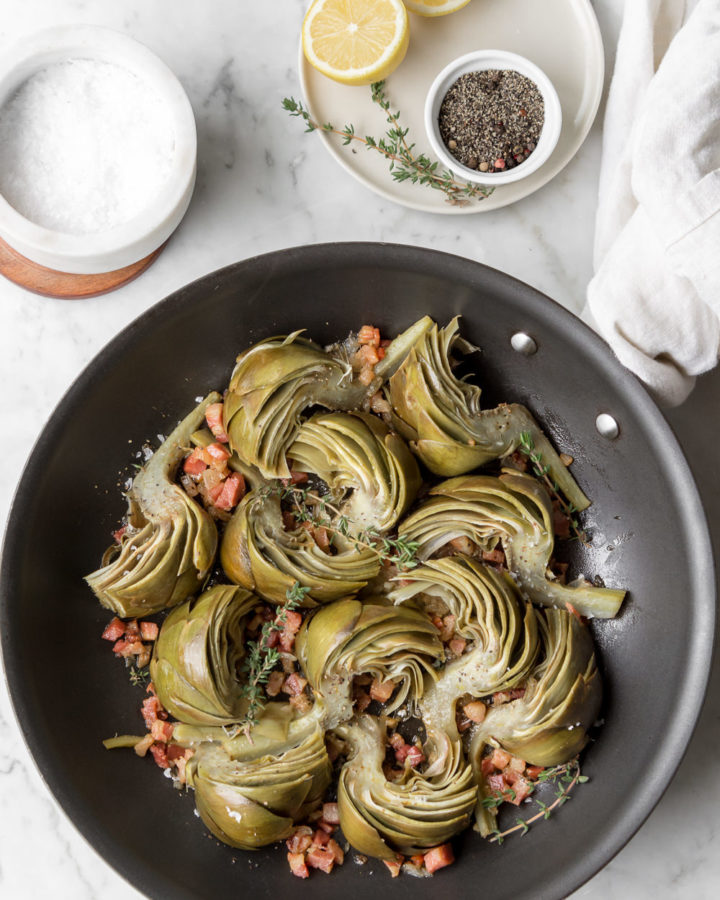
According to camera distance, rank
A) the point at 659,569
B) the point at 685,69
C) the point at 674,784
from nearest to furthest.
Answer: the point at 685,69 < the point at 659,569 < the point at 674,784

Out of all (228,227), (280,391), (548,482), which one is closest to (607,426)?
(548,482)

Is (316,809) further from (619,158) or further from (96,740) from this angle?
(619,158)

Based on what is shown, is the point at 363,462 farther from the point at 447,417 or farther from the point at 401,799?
the point at 401,799

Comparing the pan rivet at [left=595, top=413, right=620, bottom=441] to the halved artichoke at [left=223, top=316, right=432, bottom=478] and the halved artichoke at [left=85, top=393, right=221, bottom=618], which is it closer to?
the halved artichoke at [left=223, top=316, right=432, bottom=478]

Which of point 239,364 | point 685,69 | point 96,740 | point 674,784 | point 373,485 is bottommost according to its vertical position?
point 674,784

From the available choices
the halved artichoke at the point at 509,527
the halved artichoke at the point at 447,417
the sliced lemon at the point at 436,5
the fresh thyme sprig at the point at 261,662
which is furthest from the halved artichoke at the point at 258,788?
the sliced lemon at the point at 436,5

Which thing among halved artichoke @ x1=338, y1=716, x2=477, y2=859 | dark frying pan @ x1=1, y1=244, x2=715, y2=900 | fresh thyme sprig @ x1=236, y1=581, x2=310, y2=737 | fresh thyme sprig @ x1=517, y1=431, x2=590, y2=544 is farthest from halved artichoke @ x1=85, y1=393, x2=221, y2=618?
fresh thyme sprig @ x1=517, y1=431, x2=590, y2=544

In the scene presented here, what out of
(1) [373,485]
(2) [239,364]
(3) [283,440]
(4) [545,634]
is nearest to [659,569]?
(4) [545,634]
